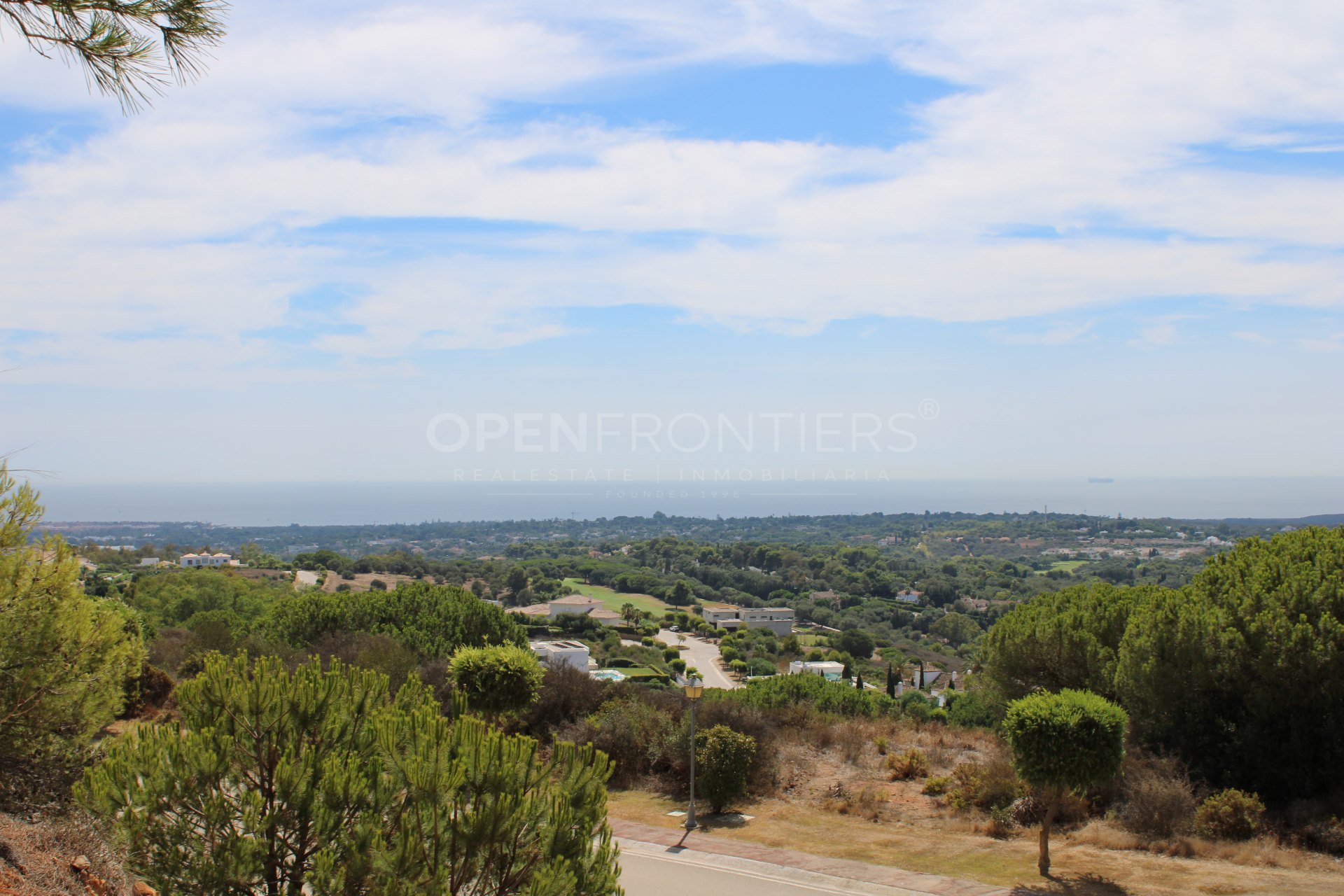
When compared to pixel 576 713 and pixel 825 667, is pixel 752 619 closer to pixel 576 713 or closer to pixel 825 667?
pixel 825 667

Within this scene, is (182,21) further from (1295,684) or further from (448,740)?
(1295,684)

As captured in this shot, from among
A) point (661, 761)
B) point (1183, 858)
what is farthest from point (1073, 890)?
point (661, 761)

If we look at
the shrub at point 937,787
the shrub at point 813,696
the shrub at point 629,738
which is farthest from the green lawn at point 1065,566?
the shrub at point 629,738

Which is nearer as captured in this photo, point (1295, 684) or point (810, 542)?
point (1295, 684)

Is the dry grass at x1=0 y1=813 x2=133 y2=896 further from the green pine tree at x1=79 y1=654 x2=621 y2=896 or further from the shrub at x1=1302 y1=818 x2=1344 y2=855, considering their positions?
the shrub at x1=1302 y1=818 x2=1344 y2=855

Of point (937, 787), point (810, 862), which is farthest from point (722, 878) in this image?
point (937, 787)

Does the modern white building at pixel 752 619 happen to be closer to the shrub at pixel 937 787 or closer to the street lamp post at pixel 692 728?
the shrub at pixel 937 787
